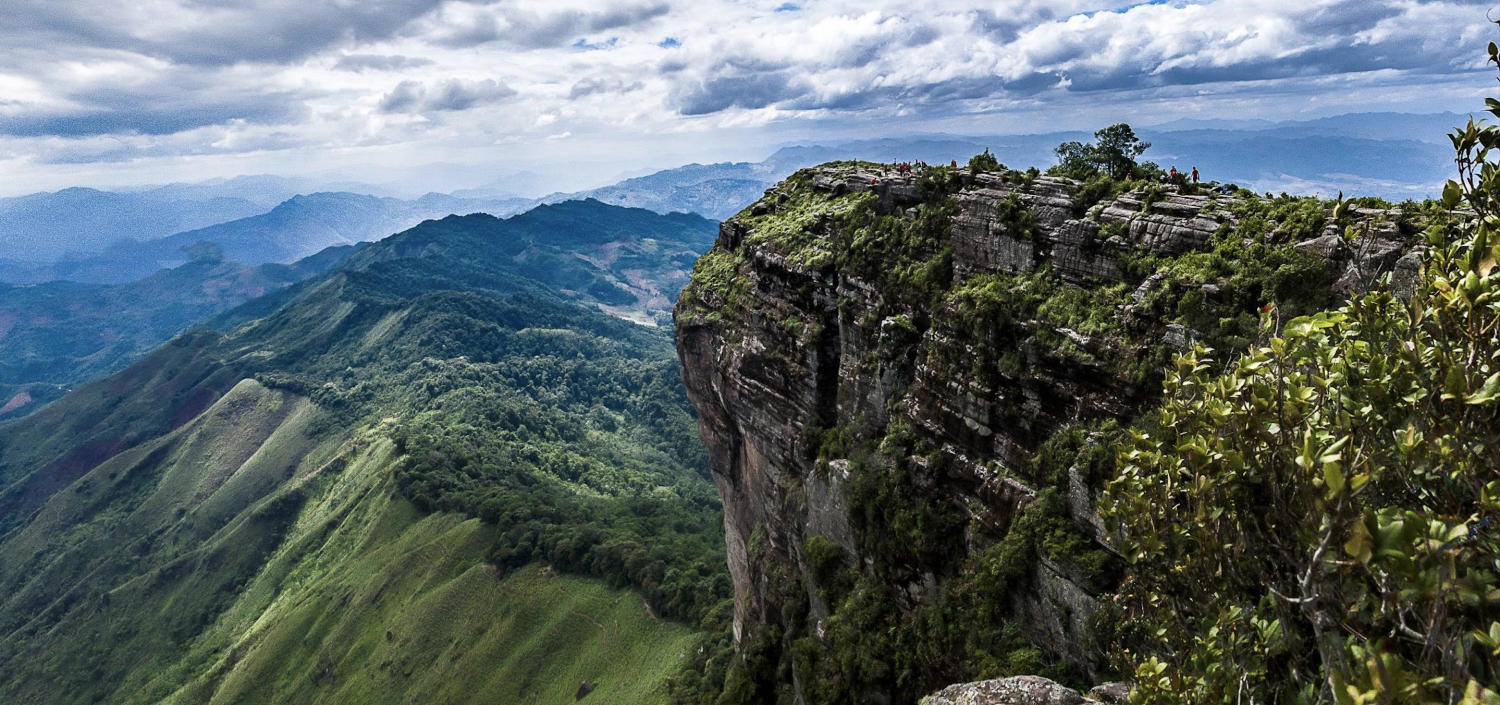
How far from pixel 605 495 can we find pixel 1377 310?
493 feet

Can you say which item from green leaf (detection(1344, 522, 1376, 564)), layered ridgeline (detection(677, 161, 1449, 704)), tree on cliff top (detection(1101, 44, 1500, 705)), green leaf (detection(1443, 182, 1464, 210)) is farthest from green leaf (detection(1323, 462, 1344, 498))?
layered ridgeline (detection(677, 161, 1449, 704))

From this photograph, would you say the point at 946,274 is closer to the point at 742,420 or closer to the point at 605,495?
the point at 742,420

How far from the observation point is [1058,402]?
2619 cm

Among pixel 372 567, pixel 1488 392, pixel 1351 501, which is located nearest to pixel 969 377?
pixel 1351 501

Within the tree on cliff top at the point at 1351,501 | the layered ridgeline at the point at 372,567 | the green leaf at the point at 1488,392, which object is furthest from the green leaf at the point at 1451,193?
the layered ridgeline at the point at 372,567

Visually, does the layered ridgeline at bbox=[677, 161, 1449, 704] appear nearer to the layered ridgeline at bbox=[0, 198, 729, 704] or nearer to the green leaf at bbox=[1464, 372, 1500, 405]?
the green leaf at bbox=[1464, 372, 1500, 405]

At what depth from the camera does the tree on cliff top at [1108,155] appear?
109ft

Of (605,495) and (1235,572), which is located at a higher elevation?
(1235,572)

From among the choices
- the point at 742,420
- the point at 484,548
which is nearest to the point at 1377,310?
the point at 742,420

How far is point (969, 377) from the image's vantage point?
29.4 m

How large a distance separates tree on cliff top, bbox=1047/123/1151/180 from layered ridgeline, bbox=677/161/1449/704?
331 cm

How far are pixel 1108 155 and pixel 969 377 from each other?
47.0ft

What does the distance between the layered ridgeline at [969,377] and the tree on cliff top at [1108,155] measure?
3.31 meters

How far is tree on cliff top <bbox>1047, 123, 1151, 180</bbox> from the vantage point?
109 feet
